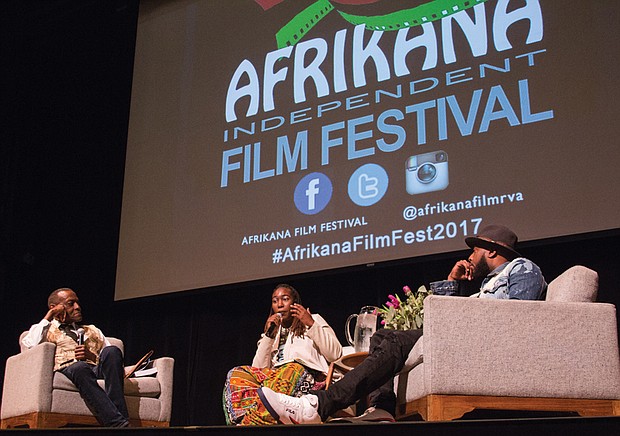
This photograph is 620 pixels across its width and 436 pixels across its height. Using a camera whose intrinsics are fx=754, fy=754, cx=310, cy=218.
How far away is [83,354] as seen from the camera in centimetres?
354

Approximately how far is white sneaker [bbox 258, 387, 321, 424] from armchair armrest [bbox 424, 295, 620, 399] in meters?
0.39

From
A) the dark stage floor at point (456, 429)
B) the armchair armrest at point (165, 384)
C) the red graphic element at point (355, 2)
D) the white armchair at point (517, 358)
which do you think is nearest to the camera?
the dark stage floor at point (456, 429)

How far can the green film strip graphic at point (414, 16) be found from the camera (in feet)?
13.1

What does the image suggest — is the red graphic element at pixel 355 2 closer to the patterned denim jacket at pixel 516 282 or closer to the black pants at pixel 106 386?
the patterned denim jacket at pixel 516 282

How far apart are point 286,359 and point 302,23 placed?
7.06 feet

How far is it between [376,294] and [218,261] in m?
0.95

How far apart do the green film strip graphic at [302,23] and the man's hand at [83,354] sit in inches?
84.1

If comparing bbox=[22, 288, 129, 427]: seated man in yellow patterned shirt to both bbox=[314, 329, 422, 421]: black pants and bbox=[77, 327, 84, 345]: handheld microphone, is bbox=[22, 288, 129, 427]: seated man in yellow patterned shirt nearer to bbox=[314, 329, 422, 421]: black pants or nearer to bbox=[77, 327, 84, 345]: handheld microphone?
bbox=[77, 327, 84, 345]: handheld microphone

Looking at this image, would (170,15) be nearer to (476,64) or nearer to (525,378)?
(476,64)

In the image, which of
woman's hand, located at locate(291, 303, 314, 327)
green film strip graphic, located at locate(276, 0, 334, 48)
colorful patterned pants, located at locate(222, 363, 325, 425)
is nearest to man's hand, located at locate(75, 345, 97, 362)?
colorful patterned pants, located at locate(222, 363, 325, 425)

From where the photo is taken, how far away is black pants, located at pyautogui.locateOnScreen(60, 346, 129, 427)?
11.1 feet

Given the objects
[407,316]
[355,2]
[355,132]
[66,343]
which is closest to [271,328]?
[407,316]

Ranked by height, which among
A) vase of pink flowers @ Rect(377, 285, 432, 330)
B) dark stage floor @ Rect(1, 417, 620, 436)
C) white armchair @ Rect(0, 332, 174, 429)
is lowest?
dark stage floor @ Rect(1, 417, 620, 436)

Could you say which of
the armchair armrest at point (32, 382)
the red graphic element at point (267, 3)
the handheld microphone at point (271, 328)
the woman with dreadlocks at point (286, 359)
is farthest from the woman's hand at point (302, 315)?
the red graphic element at point (267, 3)
